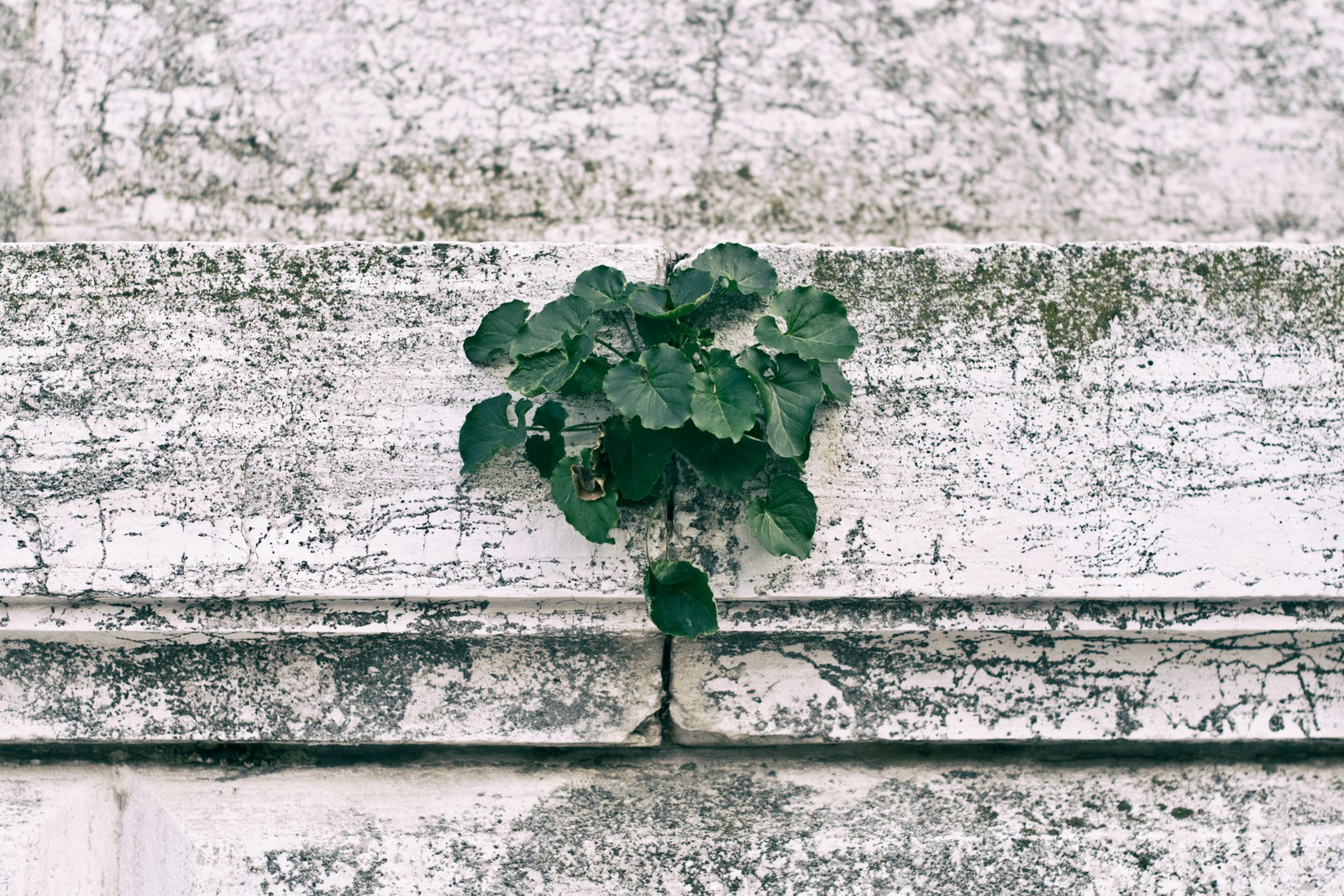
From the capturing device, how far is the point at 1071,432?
1.02 metres

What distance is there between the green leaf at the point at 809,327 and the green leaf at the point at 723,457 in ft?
0.41

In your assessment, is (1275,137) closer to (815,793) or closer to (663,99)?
(663,99)

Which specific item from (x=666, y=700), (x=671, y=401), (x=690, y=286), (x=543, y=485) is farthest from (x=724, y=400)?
(x=666, y=700)

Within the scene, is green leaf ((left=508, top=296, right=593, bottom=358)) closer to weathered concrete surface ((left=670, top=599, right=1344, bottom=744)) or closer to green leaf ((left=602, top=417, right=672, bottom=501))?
green leaf ((left=602, top=417, right=672, bottom=501))

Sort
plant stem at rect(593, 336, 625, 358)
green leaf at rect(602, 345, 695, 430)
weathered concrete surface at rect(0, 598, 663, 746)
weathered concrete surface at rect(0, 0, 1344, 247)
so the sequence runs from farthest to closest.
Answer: weathered concrete surface at rect(0, 0, 1344, 247) → weathered concrete surface at rect(0, 598, 663, 746) → plant stem at rect(593, 336, 625, 358) → green leaf at rect(602, 345, 695, 430)

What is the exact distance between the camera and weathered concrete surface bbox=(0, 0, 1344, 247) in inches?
52.8

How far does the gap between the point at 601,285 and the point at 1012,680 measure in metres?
0.80

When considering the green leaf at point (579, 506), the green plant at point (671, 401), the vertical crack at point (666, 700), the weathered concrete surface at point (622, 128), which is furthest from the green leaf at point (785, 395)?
the weathered concrete surface at point (622, 128)

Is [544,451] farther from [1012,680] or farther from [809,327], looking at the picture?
[1012,680]

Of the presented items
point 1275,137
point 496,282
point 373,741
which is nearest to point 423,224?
point 496,282

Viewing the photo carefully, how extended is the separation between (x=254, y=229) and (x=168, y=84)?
0.31m

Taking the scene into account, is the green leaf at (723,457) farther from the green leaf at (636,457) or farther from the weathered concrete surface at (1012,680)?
the weathered concrete surface at (1012,680)

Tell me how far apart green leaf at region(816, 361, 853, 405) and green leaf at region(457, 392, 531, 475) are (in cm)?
37

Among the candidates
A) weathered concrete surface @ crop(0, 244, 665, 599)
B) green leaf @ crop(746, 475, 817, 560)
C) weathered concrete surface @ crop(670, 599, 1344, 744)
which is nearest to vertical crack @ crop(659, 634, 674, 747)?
weathered concrete surface @ crop(670, 599, 1344, 744)
